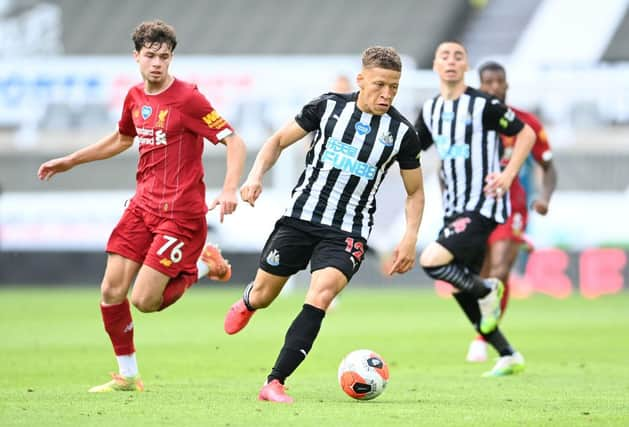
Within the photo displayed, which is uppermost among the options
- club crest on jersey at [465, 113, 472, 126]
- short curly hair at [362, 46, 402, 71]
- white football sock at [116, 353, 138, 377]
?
club crest on jersey at [465, 113, 472, 126]

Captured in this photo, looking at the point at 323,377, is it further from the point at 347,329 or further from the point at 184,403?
the point at 347,329

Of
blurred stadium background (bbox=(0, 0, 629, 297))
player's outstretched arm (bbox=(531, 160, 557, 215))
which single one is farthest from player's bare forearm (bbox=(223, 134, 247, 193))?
blurred stadium background (bbox=(0, 0, 629, 297))

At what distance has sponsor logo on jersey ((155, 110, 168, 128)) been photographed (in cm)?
720

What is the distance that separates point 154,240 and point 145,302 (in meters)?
0.36

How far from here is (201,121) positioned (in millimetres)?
7223

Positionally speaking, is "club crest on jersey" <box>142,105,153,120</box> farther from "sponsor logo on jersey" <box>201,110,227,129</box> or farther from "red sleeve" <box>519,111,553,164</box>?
"red sleeve" <box>519,111,553,164</box>

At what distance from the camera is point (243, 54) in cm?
2562

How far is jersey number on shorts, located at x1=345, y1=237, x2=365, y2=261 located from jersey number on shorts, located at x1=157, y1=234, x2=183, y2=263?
3.47 feet

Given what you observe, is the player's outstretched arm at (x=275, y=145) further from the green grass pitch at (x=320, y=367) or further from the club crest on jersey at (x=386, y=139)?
the green grass pitch at (x=320, y=367)

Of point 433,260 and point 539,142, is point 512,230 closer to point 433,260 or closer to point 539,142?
point 539,142

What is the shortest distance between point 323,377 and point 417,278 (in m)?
11.6

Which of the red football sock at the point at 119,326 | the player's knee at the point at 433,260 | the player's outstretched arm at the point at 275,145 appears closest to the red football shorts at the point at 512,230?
the player's knee at the point at 433,260

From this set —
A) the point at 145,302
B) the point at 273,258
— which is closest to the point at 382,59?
the point at 273,258

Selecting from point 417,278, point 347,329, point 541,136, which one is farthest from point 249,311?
point 417,278
